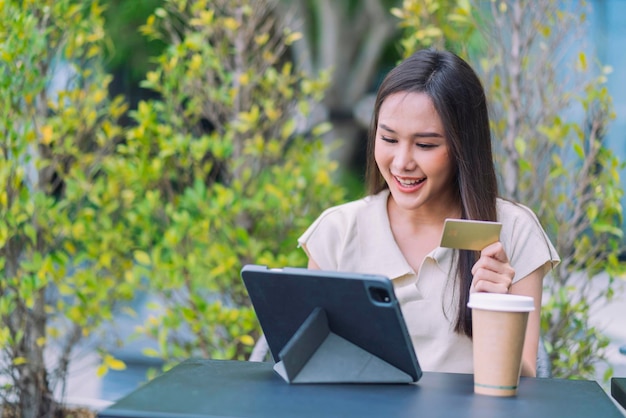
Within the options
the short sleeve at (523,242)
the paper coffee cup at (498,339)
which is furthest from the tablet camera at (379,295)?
the short sleeve at (523,242)

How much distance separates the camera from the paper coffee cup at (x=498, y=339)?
1.23m

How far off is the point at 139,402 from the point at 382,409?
0.32 meters

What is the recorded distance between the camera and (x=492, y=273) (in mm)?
1553

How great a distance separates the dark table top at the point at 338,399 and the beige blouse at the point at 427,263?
1.50ft

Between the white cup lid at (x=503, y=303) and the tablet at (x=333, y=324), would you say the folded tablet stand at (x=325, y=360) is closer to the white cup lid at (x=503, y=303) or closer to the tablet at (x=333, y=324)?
the tablet at (x=333, y=324)


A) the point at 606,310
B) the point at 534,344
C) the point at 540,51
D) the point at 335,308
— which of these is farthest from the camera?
the point at 606,310

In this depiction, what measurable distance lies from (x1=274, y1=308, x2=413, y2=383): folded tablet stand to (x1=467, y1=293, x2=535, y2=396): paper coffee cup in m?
0.13

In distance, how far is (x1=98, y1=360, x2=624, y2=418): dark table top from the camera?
1.16 metres

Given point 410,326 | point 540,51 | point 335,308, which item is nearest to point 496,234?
point 335,308

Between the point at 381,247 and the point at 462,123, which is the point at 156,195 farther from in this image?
the point at 462,123

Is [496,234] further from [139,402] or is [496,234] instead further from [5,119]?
[5,119]

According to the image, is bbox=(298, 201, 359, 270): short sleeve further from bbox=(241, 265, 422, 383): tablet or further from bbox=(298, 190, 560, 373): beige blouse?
bbox=(241, 265, 422, 383): tablet

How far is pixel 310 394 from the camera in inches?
49.9

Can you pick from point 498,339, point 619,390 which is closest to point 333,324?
point 498,339
